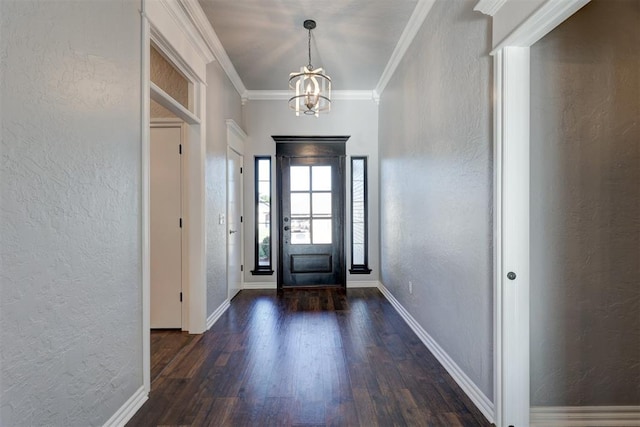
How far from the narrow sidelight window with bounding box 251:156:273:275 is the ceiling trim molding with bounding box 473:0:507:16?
362cm

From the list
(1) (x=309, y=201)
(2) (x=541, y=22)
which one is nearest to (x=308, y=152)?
(1) (x=309, y=201)

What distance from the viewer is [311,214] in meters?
4.93

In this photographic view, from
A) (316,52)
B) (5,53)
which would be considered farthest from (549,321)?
(316,52)

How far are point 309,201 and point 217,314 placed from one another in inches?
83.6

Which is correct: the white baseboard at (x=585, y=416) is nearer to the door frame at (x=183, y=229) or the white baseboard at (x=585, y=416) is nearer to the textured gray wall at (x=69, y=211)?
the textured gray wall at (x=69, y=211)

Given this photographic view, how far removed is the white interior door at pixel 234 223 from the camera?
4.17 metres

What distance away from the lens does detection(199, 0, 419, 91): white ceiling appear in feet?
9.24

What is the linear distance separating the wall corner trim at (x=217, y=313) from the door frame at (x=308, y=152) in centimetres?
105

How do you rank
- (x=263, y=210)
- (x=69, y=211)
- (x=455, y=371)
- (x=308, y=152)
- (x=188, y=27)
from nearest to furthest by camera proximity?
(x=69, y=211), (x=455, y=371), (x=188, y=27), (x=308, y=152), (x=263, y=210)

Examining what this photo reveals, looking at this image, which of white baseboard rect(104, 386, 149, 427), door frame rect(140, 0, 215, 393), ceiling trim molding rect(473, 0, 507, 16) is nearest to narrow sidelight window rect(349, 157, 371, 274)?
door frame rect(140, 0, 215, 393)

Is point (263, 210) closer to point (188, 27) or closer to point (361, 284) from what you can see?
point (361, 284)

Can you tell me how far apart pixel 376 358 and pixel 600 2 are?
8.95 feet

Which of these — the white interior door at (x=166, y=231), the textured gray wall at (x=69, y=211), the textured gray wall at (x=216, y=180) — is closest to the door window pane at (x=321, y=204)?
the textured gray wall at (x=216, y=180)

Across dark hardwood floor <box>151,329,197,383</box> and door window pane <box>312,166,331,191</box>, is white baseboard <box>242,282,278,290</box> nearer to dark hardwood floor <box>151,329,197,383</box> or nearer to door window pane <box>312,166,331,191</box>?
door window pane <box>312,166,331,191</box>
